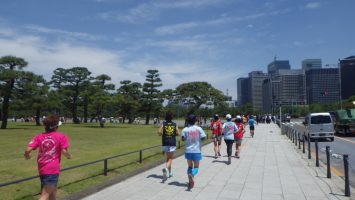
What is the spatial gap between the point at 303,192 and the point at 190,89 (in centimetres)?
3991

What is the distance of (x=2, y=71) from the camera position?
36.5 meters

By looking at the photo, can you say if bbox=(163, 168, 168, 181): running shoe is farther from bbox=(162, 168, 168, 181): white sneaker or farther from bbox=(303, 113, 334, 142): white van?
bbox=(303, 113, 334, 142): white van

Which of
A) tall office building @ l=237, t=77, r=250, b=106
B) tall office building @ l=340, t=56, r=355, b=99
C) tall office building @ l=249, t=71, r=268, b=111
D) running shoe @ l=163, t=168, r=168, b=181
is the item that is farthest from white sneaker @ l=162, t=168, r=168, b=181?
tall office building @ l=237, t=77, r=250, b=106

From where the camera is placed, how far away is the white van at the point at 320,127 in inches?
1038

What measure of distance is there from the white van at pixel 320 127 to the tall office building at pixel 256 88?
8644 centimetres

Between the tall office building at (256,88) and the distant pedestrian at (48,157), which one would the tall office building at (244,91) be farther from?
the distant pedestrian at (48,157)

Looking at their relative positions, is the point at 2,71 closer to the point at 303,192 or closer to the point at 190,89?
the point at 190,89

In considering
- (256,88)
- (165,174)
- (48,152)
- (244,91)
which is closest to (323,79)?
(256,88)

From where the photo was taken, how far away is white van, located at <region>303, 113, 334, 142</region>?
86.5 ft

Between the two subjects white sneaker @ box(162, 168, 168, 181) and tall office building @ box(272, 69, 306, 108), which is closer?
white sneaker @ box(162, 168, 168, 181)

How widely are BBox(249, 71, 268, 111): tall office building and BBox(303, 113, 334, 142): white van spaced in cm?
8644

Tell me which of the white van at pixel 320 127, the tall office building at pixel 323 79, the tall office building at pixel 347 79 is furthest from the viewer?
the tall office building at pixel 323 79

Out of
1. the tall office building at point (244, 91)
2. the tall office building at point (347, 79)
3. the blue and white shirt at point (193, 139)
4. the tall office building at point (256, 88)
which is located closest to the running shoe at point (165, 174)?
the blue and white shirt at point (193, 139)

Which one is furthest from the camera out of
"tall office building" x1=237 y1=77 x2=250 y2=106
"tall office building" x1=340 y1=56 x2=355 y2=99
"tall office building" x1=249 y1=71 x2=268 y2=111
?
"tall office building" x1=237 y1=77 x2=250 y2=106
